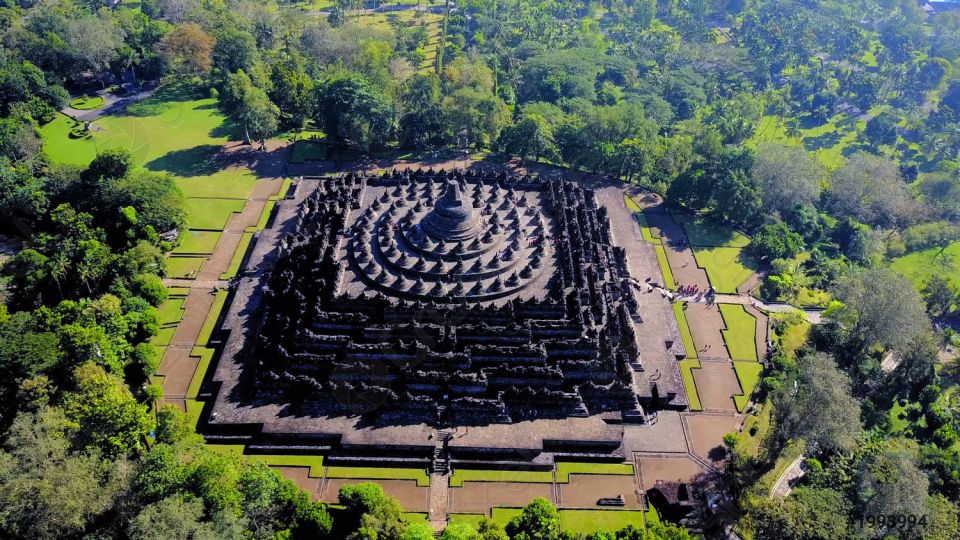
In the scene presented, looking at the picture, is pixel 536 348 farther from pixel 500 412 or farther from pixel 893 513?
pixel 893 513

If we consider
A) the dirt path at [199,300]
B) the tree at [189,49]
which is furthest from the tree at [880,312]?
the tree at [189,49]

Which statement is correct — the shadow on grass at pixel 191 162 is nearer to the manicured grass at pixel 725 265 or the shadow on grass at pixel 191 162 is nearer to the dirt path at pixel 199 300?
the dirt path at pixel 199 300

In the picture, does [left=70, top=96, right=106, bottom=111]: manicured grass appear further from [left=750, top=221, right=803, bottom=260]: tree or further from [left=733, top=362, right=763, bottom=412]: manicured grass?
[left=733, top=362, right=763, bottom=412]: manicured grass

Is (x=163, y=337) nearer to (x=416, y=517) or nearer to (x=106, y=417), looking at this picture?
(x=106, y=417)

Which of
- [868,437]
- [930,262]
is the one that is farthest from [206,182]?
[930,262]

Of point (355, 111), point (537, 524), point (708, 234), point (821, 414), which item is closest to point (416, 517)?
point (537, 524)

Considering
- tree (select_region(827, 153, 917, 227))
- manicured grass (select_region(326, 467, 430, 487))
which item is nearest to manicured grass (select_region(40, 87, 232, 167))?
manicured grass (select_region(326, 467, 430, 487))
